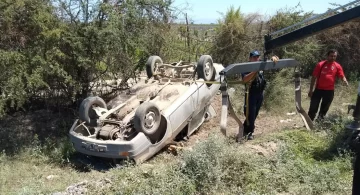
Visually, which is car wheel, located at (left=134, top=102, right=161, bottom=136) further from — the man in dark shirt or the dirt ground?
the man in dark shirt

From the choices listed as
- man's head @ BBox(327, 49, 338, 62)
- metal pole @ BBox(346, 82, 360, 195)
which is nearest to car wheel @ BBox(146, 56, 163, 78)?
man's head @ BBox(327, 49, 338, 62)

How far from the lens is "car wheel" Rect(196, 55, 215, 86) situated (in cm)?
864

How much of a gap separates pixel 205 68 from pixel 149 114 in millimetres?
2084

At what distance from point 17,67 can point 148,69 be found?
275cm

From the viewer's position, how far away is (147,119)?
283 inches

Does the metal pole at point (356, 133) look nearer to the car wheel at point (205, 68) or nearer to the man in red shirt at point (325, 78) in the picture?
the man in red shirt at point (325, 78)

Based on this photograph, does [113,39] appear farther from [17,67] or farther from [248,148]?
[248,148]

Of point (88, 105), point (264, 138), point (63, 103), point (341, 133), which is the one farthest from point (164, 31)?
point (341, 133)

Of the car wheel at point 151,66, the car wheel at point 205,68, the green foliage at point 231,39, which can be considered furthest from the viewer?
the green foliage at point 231,39

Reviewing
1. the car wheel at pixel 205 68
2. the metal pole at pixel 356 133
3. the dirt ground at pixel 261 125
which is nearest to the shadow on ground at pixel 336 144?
the dirt ground at pixel 261 125

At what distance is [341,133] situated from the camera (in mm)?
7039

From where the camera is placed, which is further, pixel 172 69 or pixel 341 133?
pixel 172 69

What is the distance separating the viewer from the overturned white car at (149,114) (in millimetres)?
7102

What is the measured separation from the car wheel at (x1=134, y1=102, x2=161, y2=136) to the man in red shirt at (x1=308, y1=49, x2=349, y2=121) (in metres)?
3.42
